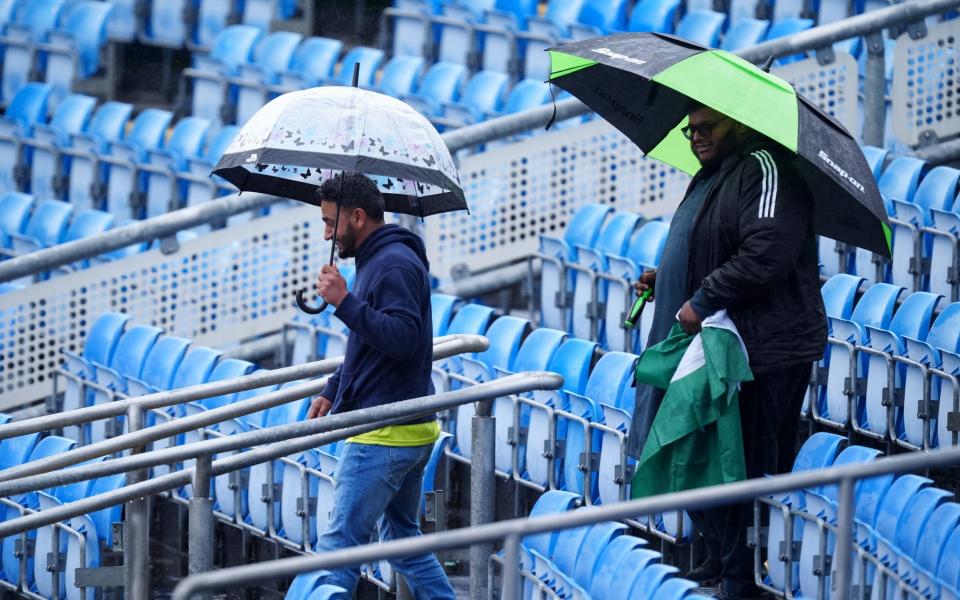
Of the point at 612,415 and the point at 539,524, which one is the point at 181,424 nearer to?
the point at 612,415

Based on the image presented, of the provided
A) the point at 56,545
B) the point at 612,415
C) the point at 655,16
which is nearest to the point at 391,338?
the point at 612,415

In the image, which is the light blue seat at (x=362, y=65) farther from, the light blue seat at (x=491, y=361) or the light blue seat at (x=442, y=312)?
the light blue seat at (x=491, y=361)

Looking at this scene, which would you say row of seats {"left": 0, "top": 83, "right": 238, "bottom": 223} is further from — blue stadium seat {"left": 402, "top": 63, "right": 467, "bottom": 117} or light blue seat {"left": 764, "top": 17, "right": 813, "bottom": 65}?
light blue seat {"left": 764, "top": 17, "right": 813, "bottom": 65}

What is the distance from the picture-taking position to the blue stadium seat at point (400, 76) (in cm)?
1061

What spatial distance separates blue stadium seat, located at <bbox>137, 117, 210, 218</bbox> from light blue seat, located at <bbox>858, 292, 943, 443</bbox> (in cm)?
547

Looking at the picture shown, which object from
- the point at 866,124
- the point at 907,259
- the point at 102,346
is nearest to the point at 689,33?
the point at 866,124

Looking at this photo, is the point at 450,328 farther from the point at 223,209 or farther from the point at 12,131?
the point at 12,131

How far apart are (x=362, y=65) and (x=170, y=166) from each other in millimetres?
1576

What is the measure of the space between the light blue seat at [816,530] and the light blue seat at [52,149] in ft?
24.1

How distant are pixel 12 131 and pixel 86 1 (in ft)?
5.74

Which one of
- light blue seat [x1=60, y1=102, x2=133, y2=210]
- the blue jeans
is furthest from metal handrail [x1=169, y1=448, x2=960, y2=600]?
light blue seat [x1=60, y1=102, x2=133, y2=210]

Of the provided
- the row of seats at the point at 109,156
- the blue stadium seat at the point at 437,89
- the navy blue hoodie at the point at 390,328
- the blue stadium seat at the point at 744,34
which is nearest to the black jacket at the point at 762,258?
the navy blue hoodie at the point at 390,328

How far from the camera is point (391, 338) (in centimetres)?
419

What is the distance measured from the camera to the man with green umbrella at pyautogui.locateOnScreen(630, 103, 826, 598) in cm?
451
